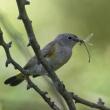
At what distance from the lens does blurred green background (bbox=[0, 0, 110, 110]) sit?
2777mm

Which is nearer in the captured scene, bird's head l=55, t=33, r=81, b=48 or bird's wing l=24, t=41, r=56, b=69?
bird's wing l=24, t=41, r=56, b=69

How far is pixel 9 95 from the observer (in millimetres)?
2674

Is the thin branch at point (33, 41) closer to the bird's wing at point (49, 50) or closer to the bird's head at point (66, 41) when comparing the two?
the bird's wing at point (49, 50)

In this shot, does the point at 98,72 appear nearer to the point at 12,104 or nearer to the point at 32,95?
the point at 32,95

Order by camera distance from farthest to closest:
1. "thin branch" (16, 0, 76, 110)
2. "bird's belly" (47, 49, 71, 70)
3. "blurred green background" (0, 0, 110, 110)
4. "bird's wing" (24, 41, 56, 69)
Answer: "blurred green background" (0, 0, 110, 110)
"bird's belly" (47, 49, 71, 70)
"bird's wing" (24, 41, 56, 69)
"thin branch" (16, 0, 76, 110)

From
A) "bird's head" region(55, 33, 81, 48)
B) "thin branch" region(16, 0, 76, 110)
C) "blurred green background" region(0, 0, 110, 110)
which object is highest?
"thin branch" region(16, 0, 76, 110)

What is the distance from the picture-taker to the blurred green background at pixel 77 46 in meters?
2.78

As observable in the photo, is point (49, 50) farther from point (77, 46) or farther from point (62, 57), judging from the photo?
point (77, 46)

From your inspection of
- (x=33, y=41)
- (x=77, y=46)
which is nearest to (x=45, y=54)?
(x=33, y=41)

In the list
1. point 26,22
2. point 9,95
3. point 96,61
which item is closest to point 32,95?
point 9,95

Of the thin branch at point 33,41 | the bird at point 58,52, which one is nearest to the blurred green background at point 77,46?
the bird at point 58,52

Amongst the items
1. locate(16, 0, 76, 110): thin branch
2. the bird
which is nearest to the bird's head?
the bird

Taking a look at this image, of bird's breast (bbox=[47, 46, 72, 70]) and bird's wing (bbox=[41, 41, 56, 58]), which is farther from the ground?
bird's wing (bbox=[41, 41, 56, 58])

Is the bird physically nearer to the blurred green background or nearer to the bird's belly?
the bird's belly
